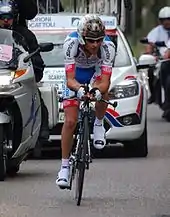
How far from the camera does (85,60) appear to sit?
10703 mm

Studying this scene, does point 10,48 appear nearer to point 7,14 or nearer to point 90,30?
point 7,14

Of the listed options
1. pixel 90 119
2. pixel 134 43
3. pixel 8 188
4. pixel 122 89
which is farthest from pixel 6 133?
pixel 134 43

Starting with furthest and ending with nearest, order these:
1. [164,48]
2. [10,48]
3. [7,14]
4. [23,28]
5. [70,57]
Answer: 1. [164,48]
2. [23,28]
3. [7,14]
4. [10,48]
5. [70,57]

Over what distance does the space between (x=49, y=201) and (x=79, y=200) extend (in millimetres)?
394

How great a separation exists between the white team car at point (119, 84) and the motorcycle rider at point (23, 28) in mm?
347

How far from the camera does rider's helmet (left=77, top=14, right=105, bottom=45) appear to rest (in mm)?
10438

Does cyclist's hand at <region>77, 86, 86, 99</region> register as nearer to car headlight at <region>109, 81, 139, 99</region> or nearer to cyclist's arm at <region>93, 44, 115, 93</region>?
cyclist's arm at <region>93, 44, 115, 93</region>

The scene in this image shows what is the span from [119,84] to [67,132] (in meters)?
3.74

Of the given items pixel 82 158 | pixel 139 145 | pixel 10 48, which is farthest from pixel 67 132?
pixel 139 145

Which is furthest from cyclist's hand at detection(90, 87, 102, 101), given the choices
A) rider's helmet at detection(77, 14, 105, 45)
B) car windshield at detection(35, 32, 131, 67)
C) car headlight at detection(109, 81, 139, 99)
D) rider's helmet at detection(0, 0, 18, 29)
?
car windshield at detection(35, 32, 131, 67)

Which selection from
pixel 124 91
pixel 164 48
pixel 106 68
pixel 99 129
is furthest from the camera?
pixel 164 48

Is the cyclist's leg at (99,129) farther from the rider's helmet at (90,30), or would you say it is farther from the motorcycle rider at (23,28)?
the motorcycle rider at (23,28)

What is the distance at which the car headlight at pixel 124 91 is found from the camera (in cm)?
1410

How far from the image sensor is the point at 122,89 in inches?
557
